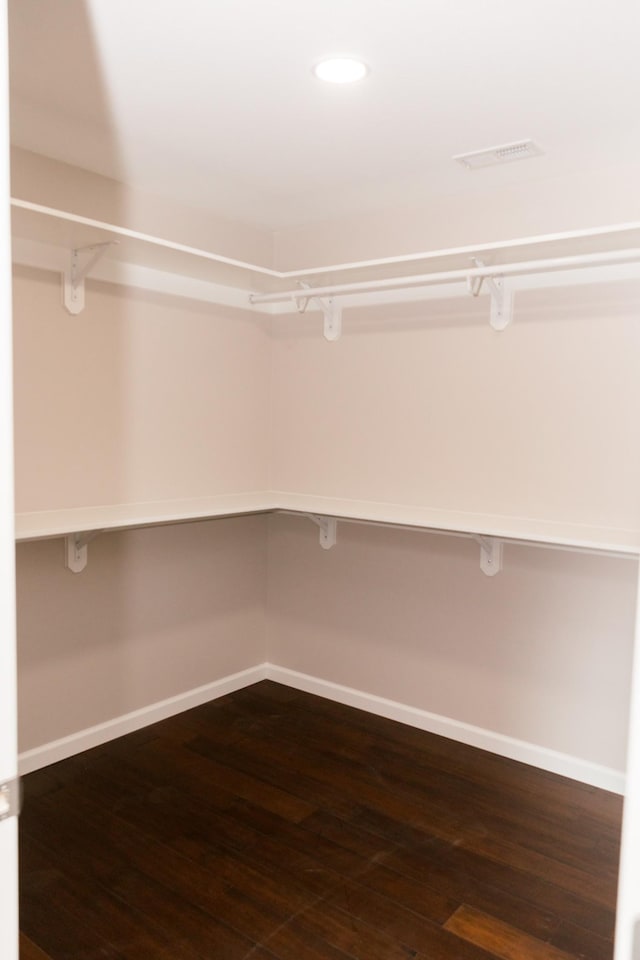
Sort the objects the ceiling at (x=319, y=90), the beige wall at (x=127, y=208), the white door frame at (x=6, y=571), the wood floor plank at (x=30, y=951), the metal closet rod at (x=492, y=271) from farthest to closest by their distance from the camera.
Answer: the beige wall at (x=127, y=208), the metal closet rod at (x=492, y=271), the wood floor plank at (x=30, y=951), the ceiling at (x=319, y=90), the white door frame at (x=6, y=571)

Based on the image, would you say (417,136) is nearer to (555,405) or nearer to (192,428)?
(555,405)

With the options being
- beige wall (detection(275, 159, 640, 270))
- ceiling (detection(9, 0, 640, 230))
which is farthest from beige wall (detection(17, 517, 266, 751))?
ceiling (detection(9, 0, 640, 230))

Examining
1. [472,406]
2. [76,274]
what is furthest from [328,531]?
[76,274]

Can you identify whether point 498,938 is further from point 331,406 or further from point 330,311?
point 330,311

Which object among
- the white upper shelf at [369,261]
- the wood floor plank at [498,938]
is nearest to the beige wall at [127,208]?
the white upper shelf at [369,261]

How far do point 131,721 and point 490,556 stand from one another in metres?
1.55

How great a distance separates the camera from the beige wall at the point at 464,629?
2.58 m

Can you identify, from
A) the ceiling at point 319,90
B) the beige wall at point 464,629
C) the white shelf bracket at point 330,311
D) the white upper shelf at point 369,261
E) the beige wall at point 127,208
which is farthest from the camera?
the white shelf bracket at point 330,311

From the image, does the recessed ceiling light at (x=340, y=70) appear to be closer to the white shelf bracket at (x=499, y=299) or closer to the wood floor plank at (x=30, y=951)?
the white shelf bracket at (x=499, y=299)

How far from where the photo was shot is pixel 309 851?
7.17 ft

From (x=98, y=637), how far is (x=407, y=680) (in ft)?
4.14

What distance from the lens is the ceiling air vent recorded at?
2.28 m

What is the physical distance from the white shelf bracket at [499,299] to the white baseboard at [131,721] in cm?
193

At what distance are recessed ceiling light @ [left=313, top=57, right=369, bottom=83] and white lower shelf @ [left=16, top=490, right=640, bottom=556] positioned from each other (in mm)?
1400
